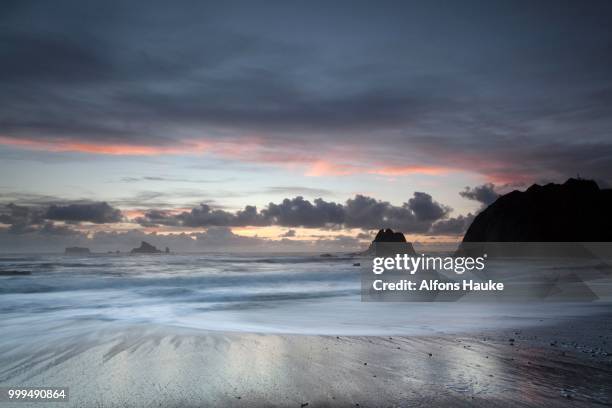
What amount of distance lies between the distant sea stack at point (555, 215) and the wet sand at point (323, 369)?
9300 cm

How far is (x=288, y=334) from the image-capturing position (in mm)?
9523

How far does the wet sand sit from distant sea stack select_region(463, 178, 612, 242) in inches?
3662

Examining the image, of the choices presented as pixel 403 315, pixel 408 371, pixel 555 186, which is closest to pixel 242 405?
pixel 408 371

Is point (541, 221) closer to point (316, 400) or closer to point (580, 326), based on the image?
point (580, 326)

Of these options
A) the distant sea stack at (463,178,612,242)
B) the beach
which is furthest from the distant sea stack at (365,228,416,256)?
the beach

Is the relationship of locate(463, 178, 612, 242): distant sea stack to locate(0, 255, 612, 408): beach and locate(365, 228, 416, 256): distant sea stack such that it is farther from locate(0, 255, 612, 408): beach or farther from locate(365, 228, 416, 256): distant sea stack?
locate(0, 255, 612, 408): beach

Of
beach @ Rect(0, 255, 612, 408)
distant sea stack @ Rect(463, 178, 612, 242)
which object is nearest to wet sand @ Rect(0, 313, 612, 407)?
beach @ Rect(0, 255, 612, 408)

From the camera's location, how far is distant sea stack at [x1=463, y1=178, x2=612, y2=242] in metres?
87.4

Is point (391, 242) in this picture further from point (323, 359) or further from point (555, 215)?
point (323, 359)

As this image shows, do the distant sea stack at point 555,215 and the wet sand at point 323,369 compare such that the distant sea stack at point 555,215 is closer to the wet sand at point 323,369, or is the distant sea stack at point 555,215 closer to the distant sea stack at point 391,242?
the distant sea stack at point 391,242

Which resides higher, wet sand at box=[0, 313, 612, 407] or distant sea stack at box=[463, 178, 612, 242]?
distant sea stack at box=[463, 178, 612, 242]

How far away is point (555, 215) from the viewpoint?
297ft

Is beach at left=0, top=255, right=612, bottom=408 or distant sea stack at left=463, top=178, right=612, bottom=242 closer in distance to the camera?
beach at left=0, top=255, right=612, bottom=408

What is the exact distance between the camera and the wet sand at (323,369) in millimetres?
5066
